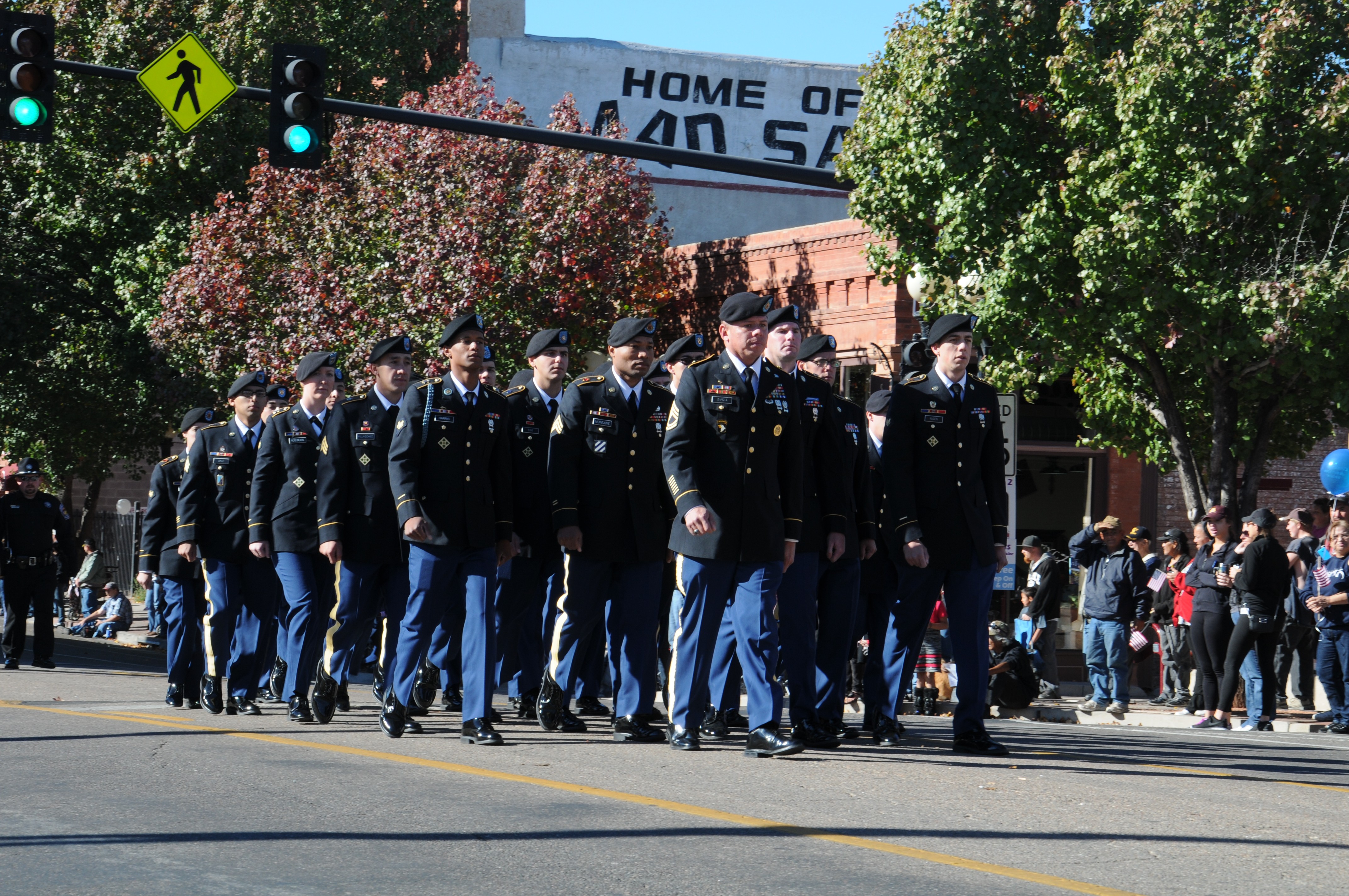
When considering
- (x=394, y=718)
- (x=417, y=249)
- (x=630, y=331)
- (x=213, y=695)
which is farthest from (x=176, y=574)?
(x=417, y=249)

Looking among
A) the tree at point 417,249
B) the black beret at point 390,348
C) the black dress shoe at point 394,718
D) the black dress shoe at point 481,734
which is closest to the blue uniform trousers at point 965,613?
the black dress shoe at point 481,734

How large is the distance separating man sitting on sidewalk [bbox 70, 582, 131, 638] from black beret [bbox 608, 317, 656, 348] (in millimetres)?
17888

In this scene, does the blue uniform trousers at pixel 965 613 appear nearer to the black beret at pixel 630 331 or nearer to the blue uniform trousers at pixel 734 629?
the blue uniform trousers at pixel 734 629

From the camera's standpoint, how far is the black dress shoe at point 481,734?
8867 millimetres

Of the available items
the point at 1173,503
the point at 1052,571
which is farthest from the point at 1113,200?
the point at 1173,503

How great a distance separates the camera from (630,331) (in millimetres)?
9219

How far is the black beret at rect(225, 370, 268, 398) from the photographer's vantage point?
1127 centimetres

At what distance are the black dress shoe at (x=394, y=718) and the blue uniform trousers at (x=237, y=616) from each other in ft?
6.26

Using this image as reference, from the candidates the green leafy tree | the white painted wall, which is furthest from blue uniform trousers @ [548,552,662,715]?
the white painted wall

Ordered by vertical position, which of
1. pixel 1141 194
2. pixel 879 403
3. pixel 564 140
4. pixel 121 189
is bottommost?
pixel 879 403

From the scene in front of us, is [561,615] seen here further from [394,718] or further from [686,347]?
[686,347]

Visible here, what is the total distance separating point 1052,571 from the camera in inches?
693

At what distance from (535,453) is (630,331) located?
4.78ft

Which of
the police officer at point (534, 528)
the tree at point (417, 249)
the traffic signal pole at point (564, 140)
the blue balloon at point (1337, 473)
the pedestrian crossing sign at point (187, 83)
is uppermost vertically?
the tree at point (417, 249)
